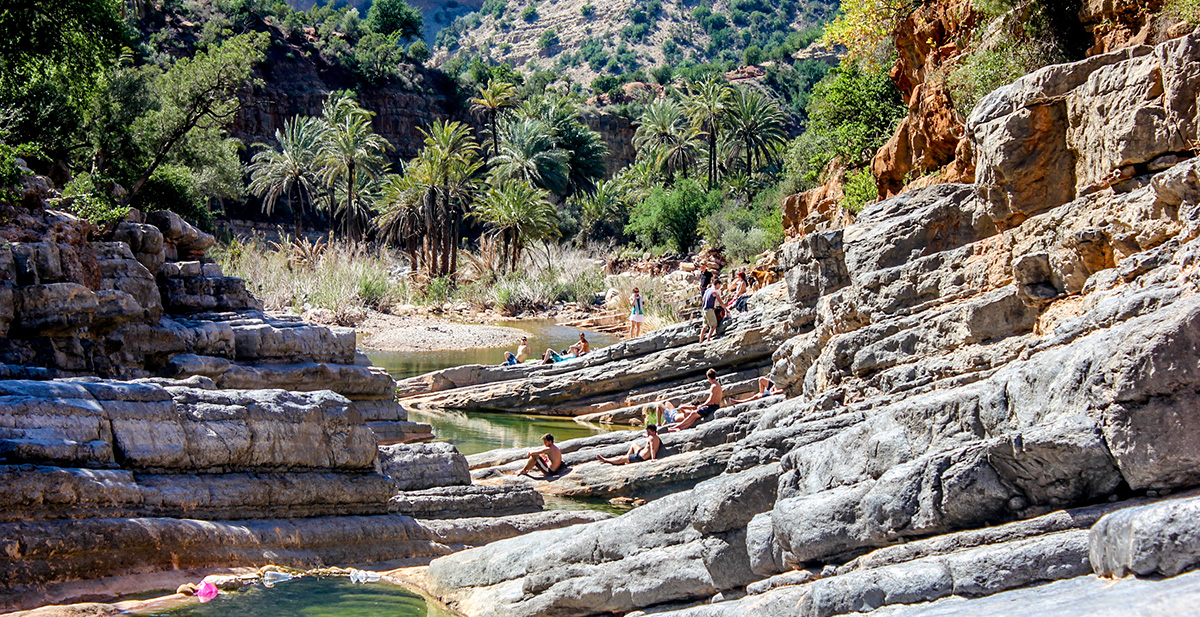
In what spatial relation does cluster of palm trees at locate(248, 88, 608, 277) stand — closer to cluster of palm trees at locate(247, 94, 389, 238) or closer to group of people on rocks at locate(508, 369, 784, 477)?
cluster of palm trees at locate(247, 94, 389, 238)

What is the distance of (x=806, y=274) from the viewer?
50.6 ft

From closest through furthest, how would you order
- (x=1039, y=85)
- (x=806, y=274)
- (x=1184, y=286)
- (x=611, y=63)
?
(x=1184, y=286) < (x=1039, y=85) < (x=806, y=274) < (x=611, y=63)

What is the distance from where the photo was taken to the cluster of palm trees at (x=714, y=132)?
60.6 metres

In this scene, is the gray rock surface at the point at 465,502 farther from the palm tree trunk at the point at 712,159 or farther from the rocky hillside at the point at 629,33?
the rocky hillside at the point at 629,33

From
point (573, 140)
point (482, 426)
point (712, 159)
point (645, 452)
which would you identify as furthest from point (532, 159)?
point (645, 452)

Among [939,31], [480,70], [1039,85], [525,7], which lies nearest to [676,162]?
[480,70]

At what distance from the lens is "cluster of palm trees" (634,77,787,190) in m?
60.6

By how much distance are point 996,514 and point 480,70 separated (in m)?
85.7

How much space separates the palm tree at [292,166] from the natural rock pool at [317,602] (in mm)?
47109

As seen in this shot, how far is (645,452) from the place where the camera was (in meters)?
15.8

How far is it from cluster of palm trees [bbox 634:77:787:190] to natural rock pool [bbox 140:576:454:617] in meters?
53.0

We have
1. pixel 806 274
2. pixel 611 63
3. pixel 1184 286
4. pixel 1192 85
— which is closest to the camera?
pixel 1184 286

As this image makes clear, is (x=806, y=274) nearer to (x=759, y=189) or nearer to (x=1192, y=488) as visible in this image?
(x=1192, y=488)

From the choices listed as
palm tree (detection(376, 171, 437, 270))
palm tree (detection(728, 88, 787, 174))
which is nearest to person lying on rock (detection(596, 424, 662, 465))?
palm tree (detection(376, 171, 437, 270))
